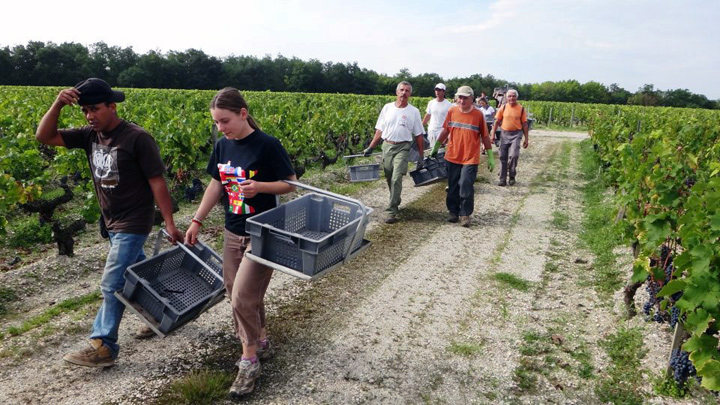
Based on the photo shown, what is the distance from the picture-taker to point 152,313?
325 cm

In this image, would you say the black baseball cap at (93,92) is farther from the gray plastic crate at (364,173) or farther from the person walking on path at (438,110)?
the person walking on path at (438,110)

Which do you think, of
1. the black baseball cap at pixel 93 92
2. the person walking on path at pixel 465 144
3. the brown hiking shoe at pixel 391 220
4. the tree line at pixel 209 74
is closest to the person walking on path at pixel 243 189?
the black baseball cap at pixel 93 92

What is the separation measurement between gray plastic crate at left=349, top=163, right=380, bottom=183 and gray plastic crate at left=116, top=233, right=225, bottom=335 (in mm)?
4401

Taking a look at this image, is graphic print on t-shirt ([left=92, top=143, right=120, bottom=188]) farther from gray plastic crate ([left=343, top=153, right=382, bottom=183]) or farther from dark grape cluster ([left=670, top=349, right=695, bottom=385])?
gray plastic crate ([left=343, top=153, right=382, bottom=183])

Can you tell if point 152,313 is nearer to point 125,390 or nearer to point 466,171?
point 125,390

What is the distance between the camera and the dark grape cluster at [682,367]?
3.20m

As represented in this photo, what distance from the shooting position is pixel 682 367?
126 inches

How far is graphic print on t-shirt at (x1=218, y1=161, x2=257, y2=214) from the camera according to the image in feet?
9.54

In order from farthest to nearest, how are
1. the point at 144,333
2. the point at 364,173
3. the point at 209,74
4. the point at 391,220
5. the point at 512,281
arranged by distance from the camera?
the point at 209,74, the point at 364,173, the point at 391,220, the point at 512,281, the point at 144,333

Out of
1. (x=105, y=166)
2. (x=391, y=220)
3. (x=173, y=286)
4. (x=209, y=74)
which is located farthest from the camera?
(x=209, y=74)

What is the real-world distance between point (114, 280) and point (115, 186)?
0.61m

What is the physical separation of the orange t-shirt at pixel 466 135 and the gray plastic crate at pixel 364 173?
1.39 meters

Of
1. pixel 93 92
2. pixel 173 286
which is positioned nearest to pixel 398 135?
pixel 173 286

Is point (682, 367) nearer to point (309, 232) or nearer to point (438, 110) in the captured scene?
point (309, 232)
